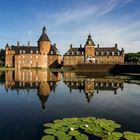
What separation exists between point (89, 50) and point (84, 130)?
238 ft

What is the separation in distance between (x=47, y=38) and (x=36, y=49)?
5.82 metres

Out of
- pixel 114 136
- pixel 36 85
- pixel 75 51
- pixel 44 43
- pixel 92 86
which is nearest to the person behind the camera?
pixel 114 136

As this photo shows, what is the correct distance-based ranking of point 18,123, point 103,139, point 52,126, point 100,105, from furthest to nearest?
point 100,105 → point 18,123 → point 52,126 → point 103,139

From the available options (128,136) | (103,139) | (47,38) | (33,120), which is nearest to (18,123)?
(33,120)

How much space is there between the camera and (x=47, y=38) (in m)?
88.2

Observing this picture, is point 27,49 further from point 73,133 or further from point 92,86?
point 73,133

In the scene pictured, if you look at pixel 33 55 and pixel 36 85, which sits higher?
pixel 33 55

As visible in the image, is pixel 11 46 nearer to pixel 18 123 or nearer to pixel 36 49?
pixel 36 49

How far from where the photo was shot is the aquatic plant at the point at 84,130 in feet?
29.6

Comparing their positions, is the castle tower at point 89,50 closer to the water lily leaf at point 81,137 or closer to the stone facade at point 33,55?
the stone facade at point 33,55

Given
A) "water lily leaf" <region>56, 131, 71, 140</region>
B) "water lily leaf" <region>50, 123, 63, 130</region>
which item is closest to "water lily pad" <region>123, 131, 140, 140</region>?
"water lily leaf" <region>56, 131, 71, 140</region>

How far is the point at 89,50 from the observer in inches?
3209

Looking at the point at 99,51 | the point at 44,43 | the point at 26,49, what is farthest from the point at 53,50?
the point at 99,51

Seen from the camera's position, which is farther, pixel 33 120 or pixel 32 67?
pixel 32 67
